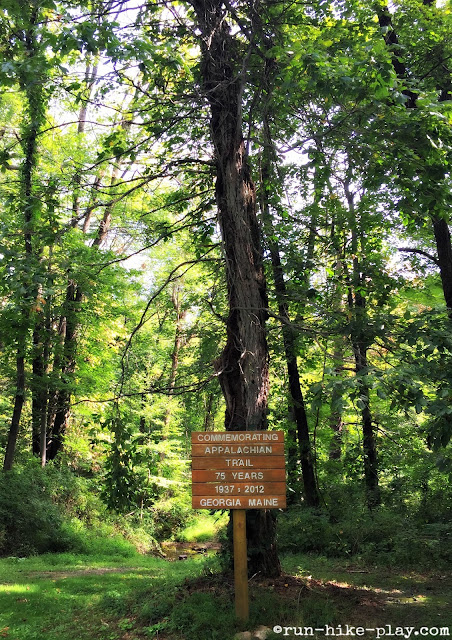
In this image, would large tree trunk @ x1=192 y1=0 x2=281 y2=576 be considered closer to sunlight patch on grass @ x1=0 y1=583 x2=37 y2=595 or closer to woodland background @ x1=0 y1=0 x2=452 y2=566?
woodland background @ x1=0 y1=0 x2=452 y2=566

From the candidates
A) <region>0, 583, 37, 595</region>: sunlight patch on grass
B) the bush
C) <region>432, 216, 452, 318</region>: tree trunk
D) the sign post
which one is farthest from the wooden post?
the bush

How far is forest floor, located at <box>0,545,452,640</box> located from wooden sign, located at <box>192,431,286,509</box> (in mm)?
1063

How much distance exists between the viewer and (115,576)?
7613 mm

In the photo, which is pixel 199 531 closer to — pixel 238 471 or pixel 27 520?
pixel 27 520

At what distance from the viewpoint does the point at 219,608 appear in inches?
181

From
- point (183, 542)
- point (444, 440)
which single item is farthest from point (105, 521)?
point (444, 440)

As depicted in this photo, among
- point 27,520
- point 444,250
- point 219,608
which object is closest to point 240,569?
point 219,608

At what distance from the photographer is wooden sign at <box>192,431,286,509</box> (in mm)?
4527

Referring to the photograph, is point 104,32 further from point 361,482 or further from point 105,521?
point 105,521

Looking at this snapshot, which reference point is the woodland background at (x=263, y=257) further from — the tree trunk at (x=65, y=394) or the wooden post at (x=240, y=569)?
the wooden post at (x=240, y=569)

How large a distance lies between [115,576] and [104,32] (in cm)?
776

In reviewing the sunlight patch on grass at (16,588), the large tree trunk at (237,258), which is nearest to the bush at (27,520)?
the sunlight patch on grass at (16,588)

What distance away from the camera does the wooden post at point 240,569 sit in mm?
4344

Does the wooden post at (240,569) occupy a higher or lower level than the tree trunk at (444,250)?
lower
